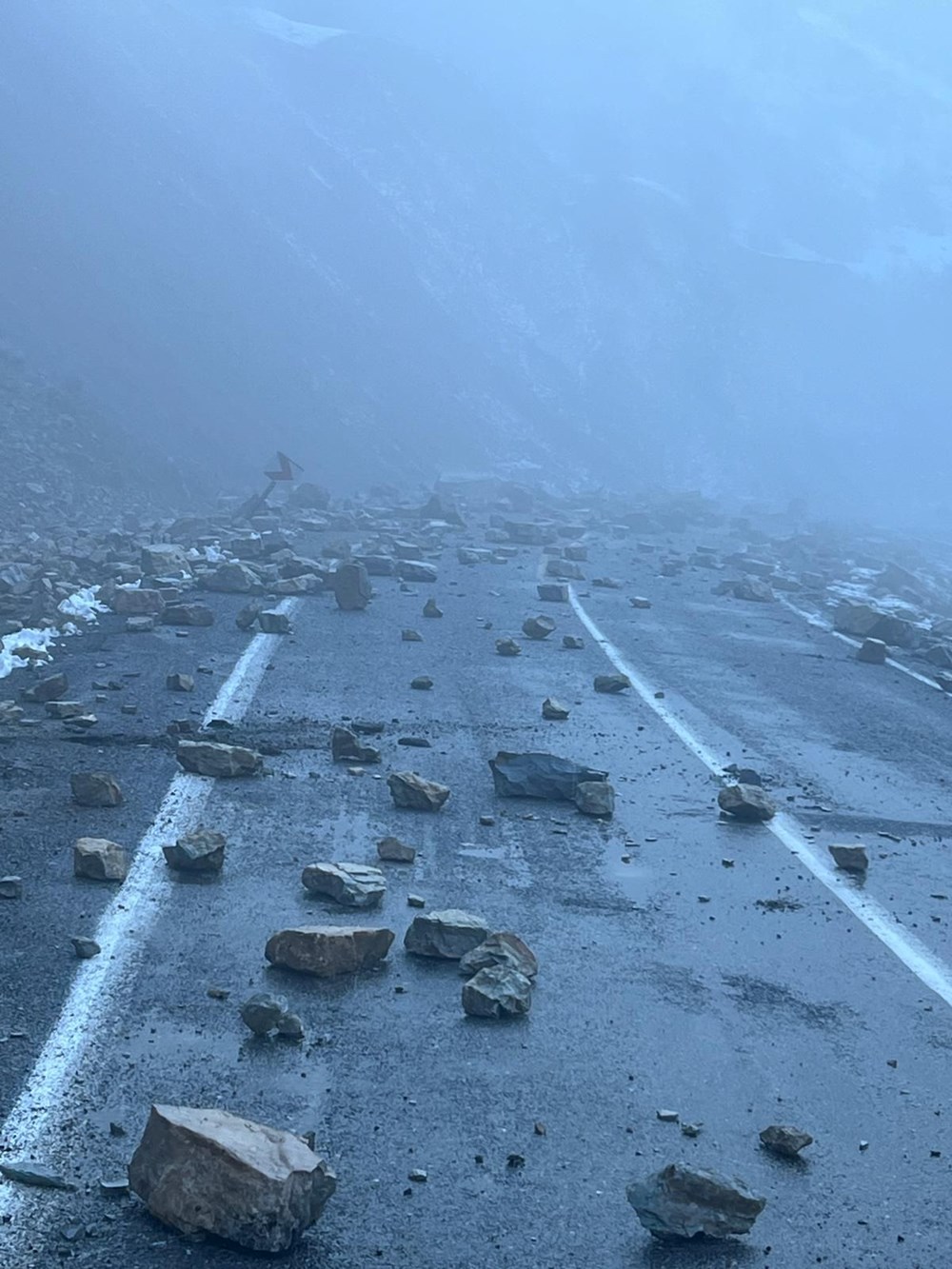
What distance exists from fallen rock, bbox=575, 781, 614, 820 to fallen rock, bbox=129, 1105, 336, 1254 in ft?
15.0

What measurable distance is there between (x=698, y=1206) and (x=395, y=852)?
3256 millimetres

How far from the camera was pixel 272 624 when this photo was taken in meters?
13.7

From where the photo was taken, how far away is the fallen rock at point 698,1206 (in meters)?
3.91

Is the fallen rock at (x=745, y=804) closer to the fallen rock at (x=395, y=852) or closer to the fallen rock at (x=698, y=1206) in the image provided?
the fallen rock at (x=395, y=852)

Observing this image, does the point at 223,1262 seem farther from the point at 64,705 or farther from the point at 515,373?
the point at 515,373

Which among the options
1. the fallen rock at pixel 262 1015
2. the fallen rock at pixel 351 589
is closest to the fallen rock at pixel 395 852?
the fallen rock at pixel 262 1015

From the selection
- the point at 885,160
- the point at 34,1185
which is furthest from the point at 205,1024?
the point at 885,160

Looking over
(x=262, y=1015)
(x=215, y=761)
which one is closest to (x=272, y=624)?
(x=215, y=761)

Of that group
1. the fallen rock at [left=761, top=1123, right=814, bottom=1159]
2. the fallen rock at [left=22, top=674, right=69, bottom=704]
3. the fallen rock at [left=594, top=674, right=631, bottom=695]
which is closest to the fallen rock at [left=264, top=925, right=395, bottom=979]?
the fallen rock at [left=761, top=1123, right=814, bottom=1159]

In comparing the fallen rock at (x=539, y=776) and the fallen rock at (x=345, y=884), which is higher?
the fallen rock at (x=345, y=884)

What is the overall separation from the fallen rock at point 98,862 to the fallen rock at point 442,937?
1334 mm

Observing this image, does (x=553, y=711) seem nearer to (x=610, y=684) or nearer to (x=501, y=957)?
(x=610, y=684)

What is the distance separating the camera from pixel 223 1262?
357 cm

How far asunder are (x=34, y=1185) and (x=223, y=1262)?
0.59m
